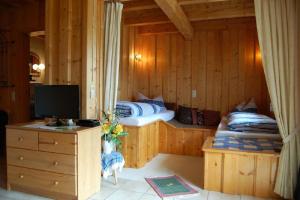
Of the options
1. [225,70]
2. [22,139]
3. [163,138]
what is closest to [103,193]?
[22,139]

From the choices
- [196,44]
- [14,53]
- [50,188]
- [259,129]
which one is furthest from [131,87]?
[50,188]

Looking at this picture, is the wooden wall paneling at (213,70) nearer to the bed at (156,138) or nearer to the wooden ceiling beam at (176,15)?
the wooden ceiling beam at (176,15)

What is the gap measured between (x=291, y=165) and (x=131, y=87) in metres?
A: 3.59

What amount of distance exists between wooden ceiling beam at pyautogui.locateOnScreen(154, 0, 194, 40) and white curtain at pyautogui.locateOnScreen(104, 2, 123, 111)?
60 cm

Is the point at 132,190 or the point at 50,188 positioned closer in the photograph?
the point at 50,188

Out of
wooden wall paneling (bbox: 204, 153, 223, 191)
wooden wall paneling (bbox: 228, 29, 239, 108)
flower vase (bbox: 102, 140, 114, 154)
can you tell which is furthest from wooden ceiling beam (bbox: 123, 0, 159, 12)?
wooden wall paneling (bbox: 204, 153, 223, 191)

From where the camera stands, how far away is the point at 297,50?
260cm

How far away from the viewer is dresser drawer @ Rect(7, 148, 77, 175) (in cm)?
250

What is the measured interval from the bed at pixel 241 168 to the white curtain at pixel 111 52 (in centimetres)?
141

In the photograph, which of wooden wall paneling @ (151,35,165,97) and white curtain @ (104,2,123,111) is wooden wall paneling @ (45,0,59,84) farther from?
wooden wall paneling @ (151,35,165,97)

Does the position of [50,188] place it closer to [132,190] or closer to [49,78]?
[132,190]

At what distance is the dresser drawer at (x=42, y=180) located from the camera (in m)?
2.53

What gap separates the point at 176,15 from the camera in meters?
3.83

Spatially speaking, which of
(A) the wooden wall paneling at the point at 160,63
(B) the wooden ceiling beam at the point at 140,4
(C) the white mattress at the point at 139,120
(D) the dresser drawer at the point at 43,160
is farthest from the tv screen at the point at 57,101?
(A) the wooden wall paneling at the point at 160,63
